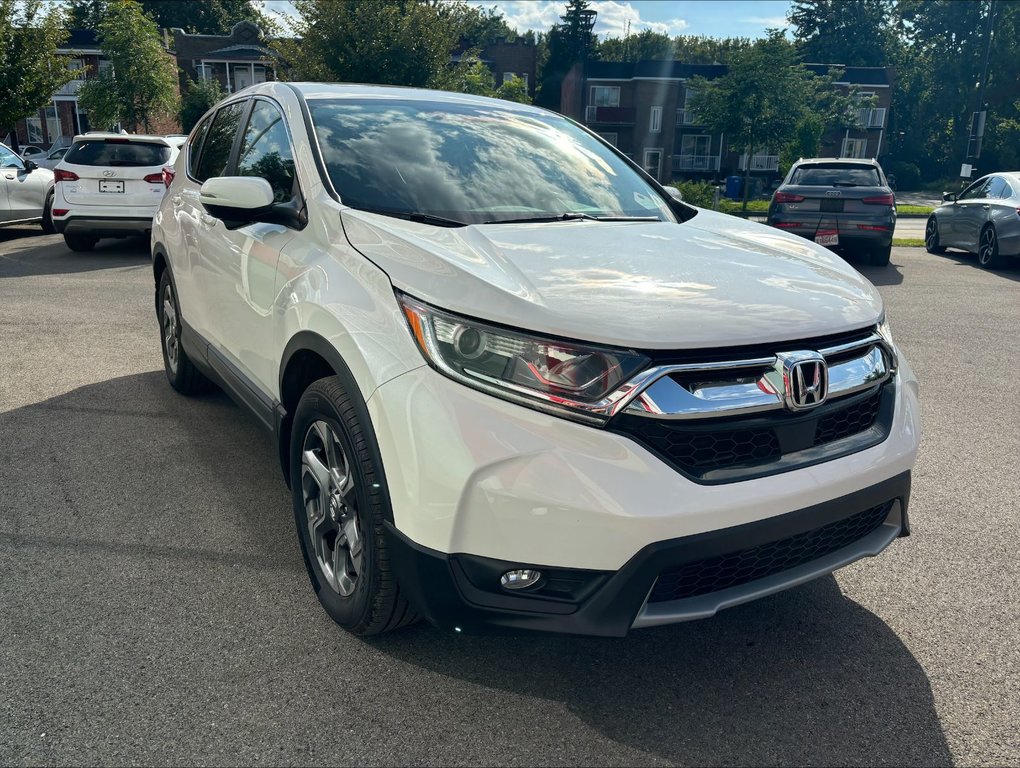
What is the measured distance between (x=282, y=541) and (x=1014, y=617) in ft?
8.99

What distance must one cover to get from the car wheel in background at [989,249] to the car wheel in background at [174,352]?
1155 centimetres

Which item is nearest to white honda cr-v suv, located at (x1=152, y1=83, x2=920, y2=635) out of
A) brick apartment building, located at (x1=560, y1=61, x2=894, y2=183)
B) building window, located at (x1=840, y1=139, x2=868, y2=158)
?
brick apartment building, located at (x1=560, y1=61, x2=894, y2=183)

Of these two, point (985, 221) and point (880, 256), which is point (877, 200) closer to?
point (880, 256)

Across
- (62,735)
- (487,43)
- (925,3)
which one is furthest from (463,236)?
(925,3)

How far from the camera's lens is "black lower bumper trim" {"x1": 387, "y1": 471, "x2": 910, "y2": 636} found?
2162mm

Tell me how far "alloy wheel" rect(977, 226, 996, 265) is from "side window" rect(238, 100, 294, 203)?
11.8 m

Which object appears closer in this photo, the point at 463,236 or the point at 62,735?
the point at 62,735

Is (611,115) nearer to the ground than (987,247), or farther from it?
farther from it

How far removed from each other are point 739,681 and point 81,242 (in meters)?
12.5

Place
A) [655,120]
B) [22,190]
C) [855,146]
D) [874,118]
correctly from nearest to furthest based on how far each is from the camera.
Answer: [22,190], [655,120], [874,118], [855,146]

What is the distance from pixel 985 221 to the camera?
42.1ft

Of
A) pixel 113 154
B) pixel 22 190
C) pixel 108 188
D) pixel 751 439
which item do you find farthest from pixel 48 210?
pixel 751 439

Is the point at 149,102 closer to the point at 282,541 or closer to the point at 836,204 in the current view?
the point at 836,204

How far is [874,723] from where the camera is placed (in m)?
2.43
